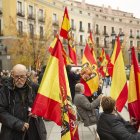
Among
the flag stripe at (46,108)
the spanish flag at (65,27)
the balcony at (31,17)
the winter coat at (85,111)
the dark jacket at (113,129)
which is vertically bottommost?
the winter coat at (85,111)

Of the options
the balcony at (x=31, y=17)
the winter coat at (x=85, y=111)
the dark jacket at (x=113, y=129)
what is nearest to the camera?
the dark jacket at (x=113, y=129)

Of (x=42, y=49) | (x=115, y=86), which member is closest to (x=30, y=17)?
(x=42, y=49)

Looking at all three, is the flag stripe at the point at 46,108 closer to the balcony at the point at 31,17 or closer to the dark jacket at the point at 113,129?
the dark jacket at the point at 113,129

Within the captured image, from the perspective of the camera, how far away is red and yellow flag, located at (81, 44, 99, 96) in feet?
31.3

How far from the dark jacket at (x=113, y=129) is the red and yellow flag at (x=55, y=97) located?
Result: 2.12 feet

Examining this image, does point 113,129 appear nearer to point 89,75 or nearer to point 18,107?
point 18,107

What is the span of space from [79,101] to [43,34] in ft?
148

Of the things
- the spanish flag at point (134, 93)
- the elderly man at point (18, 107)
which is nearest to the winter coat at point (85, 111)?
the spanish flag at point (134, 93)

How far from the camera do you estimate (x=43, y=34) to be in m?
52.7

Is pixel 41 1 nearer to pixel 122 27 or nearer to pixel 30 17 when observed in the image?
pixel 30 17

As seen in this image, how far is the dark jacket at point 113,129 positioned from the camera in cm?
410

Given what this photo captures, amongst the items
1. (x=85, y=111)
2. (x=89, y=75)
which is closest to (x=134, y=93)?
(x=85, y=111)

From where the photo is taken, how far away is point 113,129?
4.17m

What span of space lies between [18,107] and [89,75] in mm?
5282
